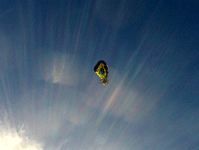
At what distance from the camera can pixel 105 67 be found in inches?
1105

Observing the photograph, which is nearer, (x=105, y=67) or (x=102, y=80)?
(x=105, y=67)

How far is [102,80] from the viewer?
100 ft

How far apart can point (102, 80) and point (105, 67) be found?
405 cm
